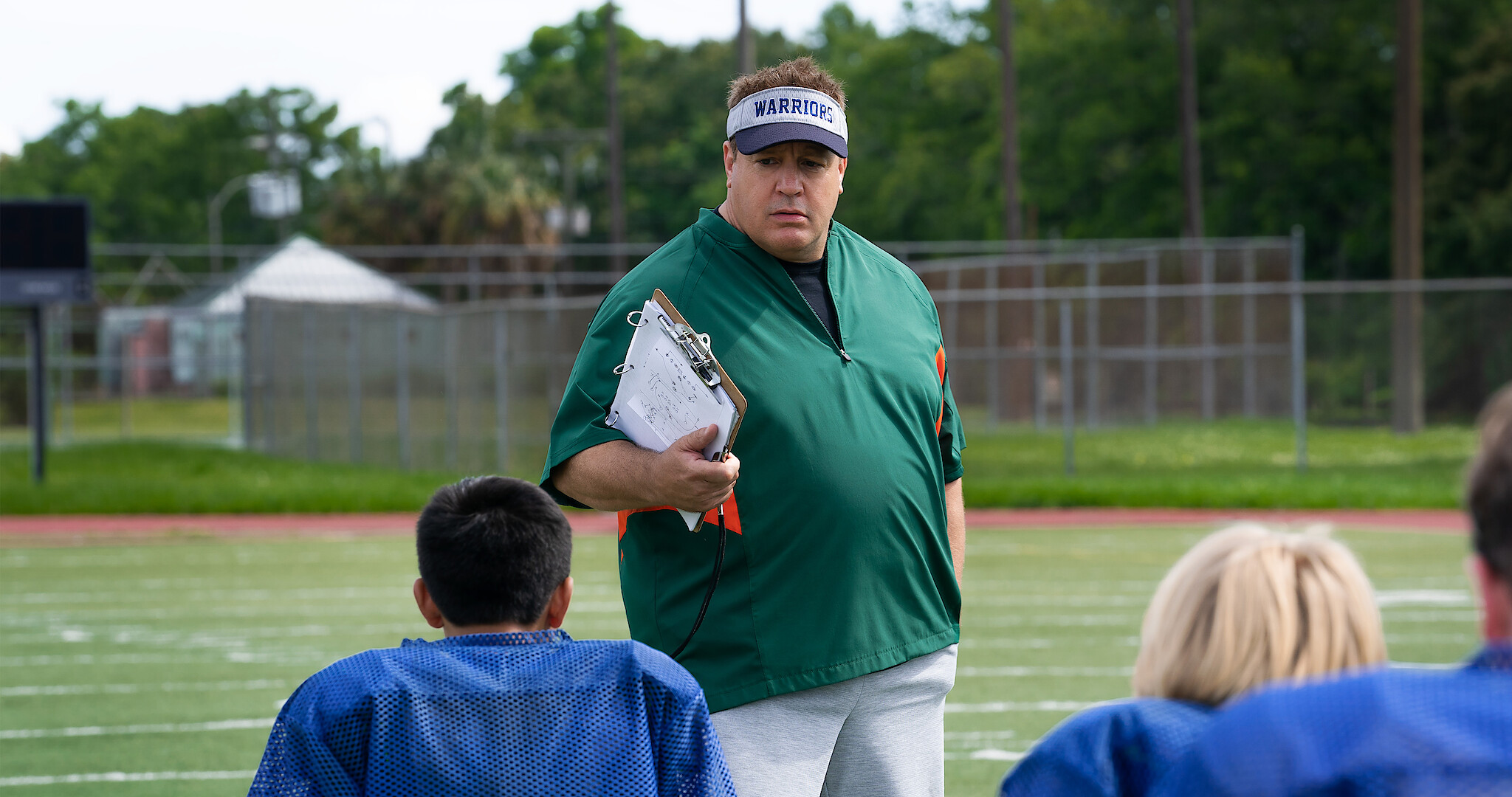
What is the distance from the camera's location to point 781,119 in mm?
3227

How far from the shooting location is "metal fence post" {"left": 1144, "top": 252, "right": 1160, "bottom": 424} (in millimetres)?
27516

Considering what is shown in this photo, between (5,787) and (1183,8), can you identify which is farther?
(1183,8)

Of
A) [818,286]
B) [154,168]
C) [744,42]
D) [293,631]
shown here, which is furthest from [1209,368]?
[154,168]

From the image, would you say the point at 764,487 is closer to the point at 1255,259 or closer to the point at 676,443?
the point at 676,443

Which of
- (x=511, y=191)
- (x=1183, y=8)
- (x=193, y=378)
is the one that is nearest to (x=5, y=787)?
(x=1183, y=8)

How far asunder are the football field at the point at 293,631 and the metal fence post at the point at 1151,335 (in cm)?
1169

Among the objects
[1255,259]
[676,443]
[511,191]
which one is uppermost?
[511,191]

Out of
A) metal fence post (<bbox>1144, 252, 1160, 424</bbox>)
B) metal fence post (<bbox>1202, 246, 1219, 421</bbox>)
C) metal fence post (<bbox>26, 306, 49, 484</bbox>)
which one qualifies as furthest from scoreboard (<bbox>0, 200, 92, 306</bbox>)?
metal fence post (<bbox>1202, 246, 1219, 421</bbox>)

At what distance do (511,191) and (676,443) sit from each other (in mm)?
54758

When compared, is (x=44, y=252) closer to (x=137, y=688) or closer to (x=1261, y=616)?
(x=137, y=688)

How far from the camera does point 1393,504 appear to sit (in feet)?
57.3

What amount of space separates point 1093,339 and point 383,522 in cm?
1269

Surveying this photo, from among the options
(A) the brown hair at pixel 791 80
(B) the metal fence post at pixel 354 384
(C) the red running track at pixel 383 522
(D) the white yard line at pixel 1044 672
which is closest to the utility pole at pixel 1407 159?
(C) the red running track at pixel 383 522

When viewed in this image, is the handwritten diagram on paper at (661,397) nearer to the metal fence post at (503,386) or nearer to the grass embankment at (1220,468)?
the grass embankment at (1220,468)
